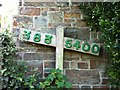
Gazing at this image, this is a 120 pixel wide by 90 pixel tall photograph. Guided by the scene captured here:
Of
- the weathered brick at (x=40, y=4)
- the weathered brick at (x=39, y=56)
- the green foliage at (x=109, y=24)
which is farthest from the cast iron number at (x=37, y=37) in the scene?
the green foliage at (x=109, y=24)

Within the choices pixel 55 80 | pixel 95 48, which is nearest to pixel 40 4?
A: pixel 95 48

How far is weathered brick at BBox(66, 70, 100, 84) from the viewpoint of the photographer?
513cm

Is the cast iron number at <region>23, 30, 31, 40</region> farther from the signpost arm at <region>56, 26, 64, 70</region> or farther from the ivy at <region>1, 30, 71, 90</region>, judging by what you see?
the signpost arm at <region>56, 26, 64, 70</region>

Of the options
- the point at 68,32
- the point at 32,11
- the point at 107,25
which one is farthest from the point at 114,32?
the point at 32,11

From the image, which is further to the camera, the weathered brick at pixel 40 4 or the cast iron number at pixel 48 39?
the weathered brick at pixel 40 4

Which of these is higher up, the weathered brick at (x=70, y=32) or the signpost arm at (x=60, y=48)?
the weathered brick at (x=70, y=32)

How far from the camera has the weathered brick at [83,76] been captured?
16.8 feet

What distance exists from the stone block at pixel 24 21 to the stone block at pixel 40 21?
8 centimetres

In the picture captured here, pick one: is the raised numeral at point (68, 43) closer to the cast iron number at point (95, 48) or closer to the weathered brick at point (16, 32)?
the cast iron number at point (95, 48)

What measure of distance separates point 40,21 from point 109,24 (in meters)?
1.26

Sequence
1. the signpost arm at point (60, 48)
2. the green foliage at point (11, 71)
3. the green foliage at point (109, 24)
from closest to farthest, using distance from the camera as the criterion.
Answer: the green foliage at point (109, 24) → the green foliage at point (11, 71) → the signpost arm at point (60, 48)

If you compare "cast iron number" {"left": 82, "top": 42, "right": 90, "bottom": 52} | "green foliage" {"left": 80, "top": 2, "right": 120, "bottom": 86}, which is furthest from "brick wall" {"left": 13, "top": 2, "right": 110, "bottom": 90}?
"green foliage" {"left": 80, "top": 2, "right": 120, "bottom": 86}

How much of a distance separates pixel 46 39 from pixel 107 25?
1094 millimetres

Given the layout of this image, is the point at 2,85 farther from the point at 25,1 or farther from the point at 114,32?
the point at 114,32
